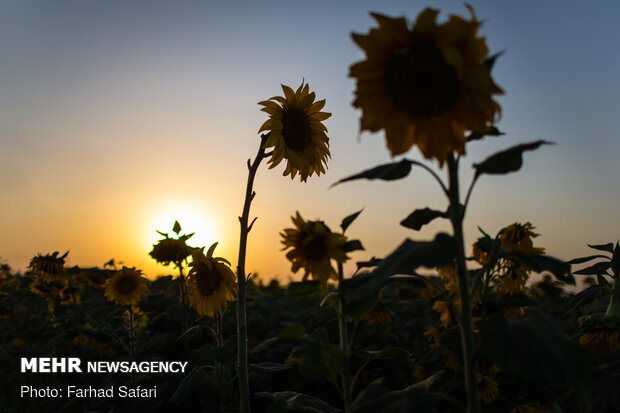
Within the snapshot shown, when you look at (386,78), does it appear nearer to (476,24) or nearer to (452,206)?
(476,24)

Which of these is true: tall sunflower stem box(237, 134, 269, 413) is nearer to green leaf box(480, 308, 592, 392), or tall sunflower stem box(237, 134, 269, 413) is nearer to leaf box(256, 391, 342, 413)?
leaf box(256, 391, 342, 413)

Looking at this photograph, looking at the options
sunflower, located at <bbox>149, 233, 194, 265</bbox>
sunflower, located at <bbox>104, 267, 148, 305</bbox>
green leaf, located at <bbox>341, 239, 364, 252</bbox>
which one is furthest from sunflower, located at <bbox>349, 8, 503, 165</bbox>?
sunflower, located at <bbox>104, 267, 148, 305</bbox>

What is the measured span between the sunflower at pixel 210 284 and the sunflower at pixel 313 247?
118 cm

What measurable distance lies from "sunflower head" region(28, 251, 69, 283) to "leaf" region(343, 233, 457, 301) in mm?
4699

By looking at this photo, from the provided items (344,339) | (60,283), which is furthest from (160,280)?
(344,339)

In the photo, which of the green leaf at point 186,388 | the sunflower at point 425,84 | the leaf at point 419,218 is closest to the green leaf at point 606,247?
the leaf at point 419,218

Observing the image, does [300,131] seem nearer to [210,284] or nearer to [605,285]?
[210,284]

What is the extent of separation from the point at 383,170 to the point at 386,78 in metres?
0.31

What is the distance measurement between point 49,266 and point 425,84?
16.3 feet

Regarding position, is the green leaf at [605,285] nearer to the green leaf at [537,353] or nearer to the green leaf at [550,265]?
the green leaf at [550,265]

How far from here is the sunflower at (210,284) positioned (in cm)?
287

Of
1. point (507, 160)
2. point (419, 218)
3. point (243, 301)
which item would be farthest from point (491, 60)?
point (243, 301)

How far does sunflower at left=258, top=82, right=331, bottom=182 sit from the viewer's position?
2.60 meters

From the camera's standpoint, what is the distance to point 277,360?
4105mm
